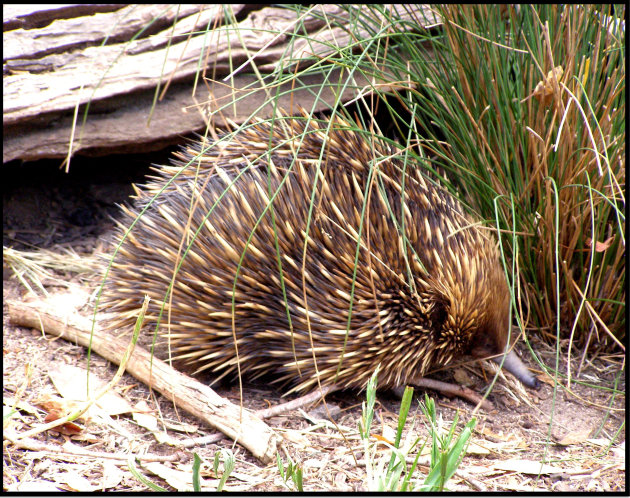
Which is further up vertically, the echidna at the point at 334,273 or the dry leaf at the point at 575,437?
the echidna at the point at 334,273

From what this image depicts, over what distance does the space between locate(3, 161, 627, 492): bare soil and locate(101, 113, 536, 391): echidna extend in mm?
134

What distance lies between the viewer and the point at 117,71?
8.57ft

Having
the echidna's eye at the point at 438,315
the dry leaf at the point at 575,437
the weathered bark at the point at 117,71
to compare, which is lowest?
the dry leaf at the point at 575,437

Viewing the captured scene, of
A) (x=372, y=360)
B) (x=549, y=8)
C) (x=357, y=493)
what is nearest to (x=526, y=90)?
(x=549, y=8)

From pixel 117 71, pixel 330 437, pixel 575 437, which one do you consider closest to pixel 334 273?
pixel 330 437

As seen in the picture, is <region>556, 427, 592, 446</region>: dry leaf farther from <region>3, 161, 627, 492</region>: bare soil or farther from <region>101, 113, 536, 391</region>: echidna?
<region>101, 113, 536, 391</region>: echidna

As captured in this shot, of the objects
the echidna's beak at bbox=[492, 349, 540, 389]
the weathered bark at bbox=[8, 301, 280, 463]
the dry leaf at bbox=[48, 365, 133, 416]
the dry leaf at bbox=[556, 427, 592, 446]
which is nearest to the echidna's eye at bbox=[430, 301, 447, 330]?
the echidna's beak at bbox=[492, 349, 540, 389]

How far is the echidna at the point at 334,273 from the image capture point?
1.88 m

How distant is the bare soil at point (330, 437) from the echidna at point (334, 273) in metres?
0.13

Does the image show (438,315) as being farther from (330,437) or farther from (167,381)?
(167,381)

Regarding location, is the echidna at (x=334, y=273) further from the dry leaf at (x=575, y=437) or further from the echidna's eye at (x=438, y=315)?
the dry leaf at (x=575, y=437)

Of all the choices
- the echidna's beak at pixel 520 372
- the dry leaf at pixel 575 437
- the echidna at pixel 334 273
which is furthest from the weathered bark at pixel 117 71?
the dry leaf at pixel 575 437

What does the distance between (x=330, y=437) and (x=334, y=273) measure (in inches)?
19.8

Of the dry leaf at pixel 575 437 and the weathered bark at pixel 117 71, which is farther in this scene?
the weathered bark at pixel 117 71
